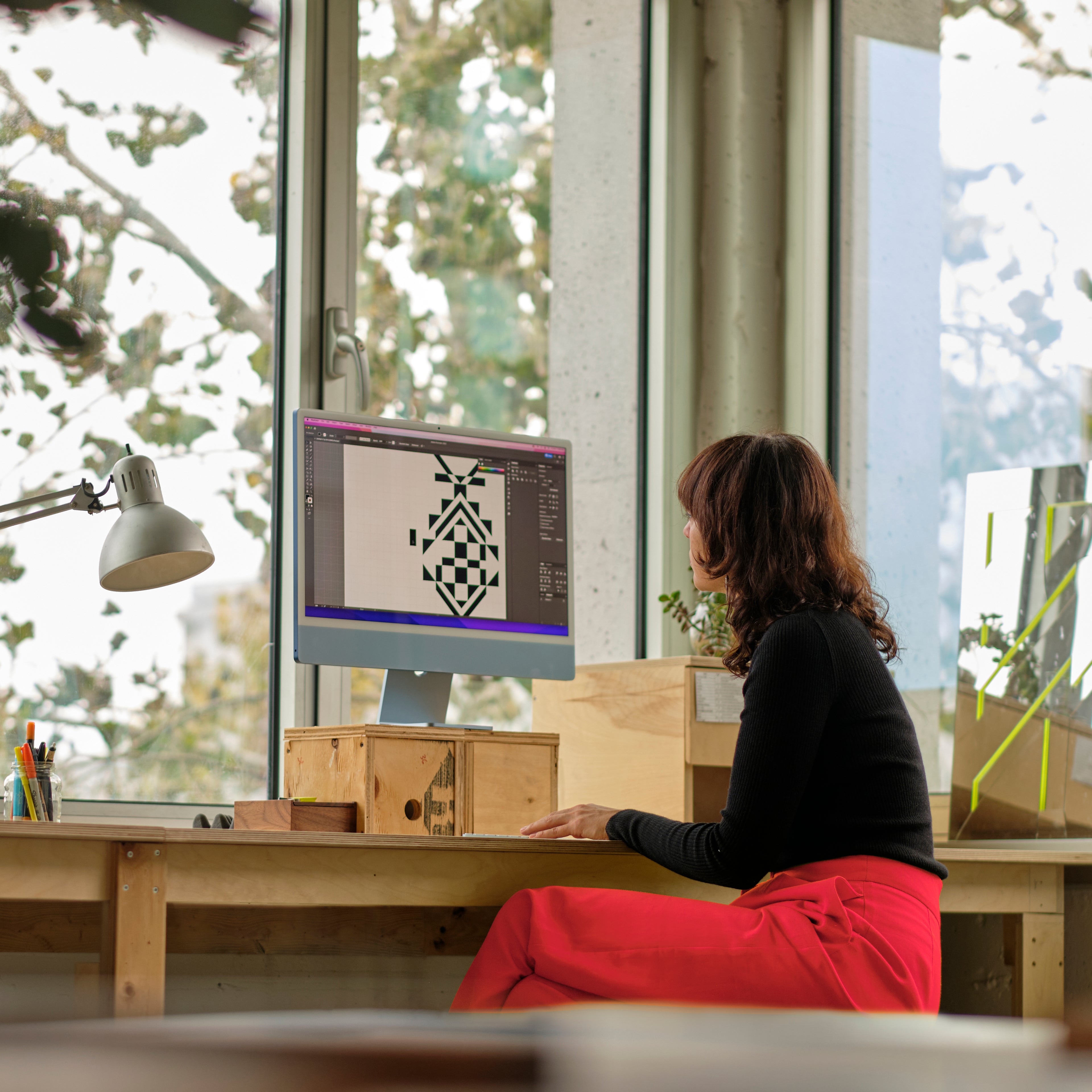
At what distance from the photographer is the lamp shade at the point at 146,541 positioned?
6.26ft

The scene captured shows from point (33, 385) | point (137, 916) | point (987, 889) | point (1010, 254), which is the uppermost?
point (1010, 254)

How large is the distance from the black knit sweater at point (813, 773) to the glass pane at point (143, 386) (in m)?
1.11

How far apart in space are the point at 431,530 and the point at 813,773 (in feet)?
2.35

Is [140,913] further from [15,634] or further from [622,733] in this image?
[622,733]

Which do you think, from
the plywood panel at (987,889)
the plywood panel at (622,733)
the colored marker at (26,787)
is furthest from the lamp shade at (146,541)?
the plywood panel at (987,889)

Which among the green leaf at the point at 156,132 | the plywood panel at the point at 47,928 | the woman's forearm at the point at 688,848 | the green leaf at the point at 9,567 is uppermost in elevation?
the green leaf at the point at 156,132

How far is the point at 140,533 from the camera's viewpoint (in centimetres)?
191

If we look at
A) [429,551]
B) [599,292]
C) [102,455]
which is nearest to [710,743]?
[429,551]

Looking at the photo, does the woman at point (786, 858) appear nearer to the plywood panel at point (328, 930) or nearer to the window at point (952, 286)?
the plywood panel at point (328, 930)

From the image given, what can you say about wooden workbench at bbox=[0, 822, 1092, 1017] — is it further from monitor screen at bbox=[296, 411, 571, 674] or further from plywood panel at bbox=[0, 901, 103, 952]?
monitor screen at bbox=[296, 411, 571, 674]

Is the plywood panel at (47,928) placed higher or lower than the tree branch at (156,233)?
lower

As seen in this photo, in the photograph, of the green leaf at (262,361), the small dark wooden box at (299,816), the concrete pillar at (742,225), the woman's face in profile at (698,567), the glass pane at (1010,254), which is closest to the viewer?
the small dark wooden box at (299,816)

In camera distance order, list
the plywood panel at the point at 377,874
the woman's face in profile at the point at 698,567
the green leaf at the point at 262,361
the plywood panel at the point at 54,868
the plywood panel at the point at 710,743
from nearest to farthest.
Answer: the plywood panel at the point at 54,868
the plywood panel at the point at 377,874
the woman's face in profile at the point at 698,567
the plywood panel at the point at 710,743
the green leaf at the point at 262,361

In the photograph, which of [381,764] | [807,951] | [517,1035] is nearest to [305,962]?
[381,764]
